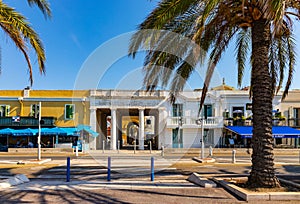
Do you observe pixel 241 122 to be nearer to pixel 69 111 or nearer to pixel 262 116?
pixel 69 111

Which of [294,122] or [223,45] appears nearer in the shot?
[223,45]

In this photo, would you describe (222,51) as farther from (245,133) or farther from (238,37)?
(245,133)

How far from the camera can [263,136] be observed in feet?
29.9

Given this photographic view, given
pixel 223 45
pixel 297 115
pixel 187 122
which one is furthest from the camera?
pixel 297 115

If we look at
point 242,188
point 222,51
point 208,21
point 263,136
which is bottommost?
point 242,188

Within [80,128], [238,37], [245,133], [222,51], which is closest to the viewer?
[222,51]

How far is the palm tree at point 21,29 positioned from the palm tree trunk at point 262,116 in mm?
7086

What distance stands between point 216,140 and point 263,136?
24618 millimetres

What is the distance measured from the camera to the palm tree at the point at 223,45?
8680 millimetres

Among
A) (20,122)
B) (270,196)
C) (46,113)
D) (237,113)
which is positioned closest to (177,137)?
(237,113)

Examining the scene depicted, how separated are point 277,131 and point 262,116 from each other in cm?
2341

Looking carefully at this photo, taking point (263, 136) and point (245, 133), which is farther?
point (245, 133)

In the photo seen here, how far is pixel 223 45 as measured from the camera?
1138cm

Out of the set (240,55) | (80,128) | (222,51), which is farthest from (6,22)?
(80,128)
